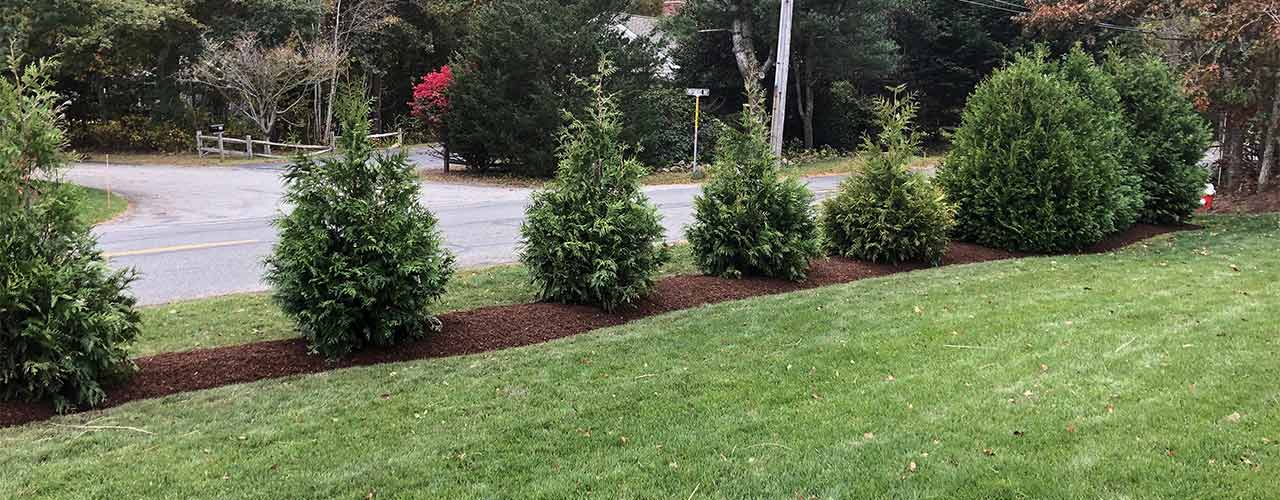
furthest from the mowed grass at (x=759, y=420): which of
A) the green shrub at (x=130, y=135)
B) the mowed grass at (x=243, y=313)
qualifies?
the green shrub at (x=130, y=135)

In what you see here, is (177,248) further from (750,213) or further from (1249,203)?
(1249,203)

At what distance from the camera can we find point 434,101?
23.4 m

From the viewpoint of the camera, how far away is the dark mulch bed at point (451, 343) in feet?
16.1

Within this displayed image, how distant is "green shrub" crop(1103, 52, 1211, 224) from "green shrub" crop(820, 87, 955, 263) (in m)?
4.75

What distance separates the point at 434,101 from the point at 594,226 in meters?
18.1

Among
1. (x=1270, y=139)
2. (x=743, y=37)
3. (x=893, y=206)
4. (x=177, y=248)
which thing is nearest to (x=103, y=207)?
(x=177, y=248)

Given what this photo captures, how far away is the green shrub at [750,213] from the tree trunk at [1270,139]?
11382 millimetres

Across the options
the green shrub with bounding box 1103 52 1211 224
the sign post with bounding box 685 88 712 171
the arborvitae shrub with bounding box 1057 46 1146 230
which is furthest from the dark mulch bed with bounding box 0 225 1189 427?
the sign post with bounding box 685 88 712 171

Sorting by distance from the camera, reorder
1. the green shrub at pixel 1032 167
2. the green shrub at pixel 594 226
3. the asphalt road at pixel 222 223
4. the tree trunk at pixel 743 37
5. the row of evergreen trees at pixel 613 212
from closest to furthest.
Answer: the row of evergreen trees at pixel 613 212, the green shrub at pixel 594 226, the asphalt road at pixel 222 223, the green shrub at pixel 1032 167, the tree trunk at pixel 743 37

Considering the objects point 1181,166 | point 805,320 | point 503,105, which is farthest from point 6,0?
point 1181,166

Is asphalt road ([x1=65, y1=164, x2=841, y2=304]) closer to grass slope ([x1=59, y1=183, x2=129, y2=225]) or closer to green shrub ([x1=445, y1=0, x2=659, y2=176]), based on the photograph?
grass slope ([x1=59, y1=183, x2=129, y2=225])

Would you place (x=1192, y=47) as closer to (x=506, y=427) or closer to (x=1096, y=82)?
(x=1096, y=82)

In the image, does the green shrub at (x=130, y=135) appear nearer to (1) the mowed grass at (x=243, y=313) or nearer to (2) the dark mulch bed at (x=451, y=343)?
(1) the mowed grass at (x=243, y=313)

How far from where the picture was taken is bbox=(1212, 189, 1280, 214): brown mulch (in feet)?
48.5
